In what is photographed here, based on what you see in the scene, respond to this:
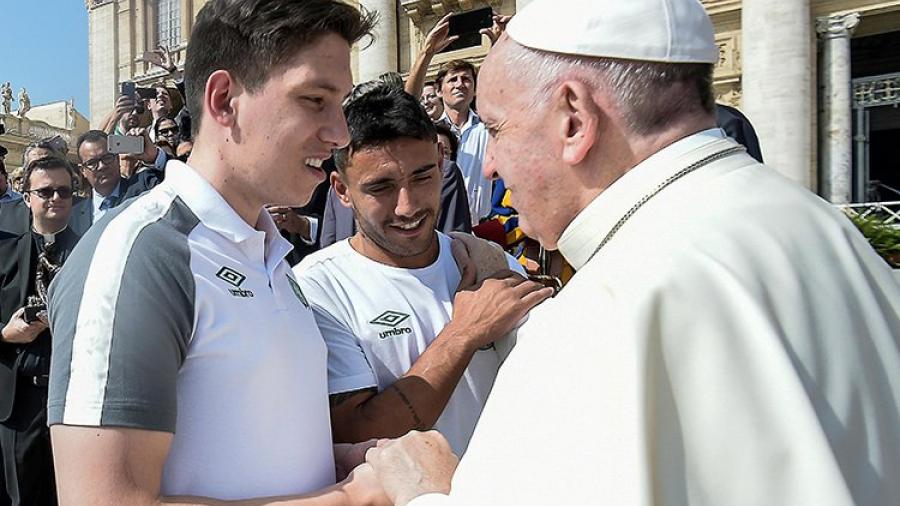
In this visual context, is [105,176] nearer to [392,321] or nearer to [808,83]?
[392,321]

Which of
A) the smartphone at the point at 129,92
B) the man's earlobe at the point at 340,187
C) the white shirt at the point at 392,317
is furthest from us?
the smartphone at the point at 129,92

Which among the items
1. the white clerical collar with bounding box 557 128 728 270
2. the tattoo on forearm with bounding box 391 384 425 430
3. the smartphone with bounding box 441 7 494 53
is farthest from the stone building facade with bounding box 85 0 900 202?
the white clerical collar with bounding box 557 128 728 270

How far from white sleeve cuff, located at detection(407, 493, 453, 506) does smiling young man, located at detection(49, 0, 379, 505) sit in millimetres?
300

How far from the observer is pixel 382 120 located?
252cm

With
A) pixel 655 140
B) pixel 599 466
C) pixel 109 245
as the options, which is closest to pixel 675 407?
pixel 599 466

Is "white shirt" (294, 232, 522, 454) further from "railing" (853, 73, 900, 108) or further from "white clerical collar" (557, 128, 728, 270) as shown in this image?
"railing" (853, 73, 900, 108)

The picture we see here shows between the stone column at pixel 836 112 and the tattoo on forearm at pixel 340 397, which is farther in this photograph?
the stone column at pixel 836 112

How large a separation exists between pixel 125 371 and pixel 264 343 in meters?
0.28

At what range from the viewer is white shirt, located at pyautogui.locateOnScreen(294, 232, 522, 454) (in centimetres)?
232

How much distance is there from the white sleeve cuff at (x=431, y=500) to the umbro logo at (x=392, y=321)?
38.9 inches

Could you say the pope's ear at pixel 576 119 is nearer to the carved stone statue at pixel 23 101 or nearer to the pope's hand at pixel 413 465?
the pope's hand at pixel 413 465

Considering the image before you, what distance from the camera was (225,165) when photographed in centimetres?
169

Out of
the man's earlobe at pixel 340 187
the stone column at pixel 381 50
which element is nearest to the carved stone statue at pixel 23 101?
the stone column at pixel 381 50

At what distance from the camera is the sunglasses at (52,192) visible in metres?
4.67
